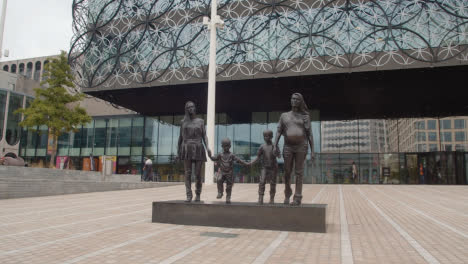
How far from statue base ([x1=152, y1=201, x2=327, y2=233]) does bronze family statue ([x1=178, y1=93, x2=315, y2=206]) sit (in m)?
0.45

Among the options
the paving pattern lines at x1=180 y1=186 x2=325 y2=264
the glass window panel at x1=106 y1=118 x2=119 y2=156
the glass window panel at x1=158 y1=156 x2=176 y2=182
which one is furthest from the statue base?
the glass window panel at x1=106 y1=118 x2=119 y2=156

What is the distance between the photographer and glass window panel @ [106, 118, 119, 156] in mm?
38700

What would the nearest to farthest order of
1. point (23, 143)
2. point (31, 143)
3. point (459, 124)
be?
point (459, 124)
point (31, 143)
point (23, 143)

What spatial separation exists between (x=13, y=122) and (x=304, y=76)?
119 ft

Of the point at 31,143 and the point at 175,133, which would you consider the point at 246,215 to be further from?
the point at 31,143

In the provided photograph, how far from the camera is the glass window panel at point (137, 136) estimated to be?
37625 millimetres

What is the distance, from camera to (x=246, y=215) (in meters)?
7.50

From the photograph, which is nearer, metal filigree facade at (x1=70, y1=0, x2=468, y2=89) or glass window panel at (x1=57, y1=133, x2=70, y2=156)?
metal filigree facade at (x1=70, y1=0, x2=468, y2=89)

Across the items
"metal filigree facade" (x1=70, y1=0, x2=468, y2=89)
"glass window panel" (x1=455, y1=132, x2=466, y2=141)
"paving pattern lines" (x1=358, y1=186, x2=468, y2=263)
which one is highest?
"metal filigree facade" (x1=70, y1=0, x2=468, y2=89)

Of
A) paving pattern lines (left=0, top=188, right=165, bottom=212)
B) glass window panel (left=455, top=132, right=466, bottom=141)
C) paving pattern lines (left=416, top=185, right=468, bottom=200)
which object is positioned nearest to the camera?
paving pattern lines (left=0, top=188, right=165, bottom=212)

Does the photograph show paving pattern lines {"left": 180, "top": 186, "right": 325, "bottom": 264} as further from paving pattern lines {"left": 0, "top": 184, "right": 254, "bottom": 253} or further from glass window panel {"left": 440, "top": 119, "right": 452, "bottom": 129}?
glass window panel {"left": 440, "top": 119, "right": 452, "bottom": 129}

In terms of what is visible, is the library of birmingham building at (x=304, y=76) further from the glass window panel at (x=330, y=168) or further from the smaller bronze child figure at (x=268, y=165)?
the smaller bronze child figure at (x=268, y=165)

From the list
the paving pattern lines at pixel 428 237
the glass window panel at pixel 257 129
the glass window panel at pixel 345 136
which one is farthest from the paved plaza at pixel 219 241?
the glass window panel at pixel 257 129

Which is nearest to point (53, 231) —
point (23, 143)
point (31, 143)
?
point (31, 143)
